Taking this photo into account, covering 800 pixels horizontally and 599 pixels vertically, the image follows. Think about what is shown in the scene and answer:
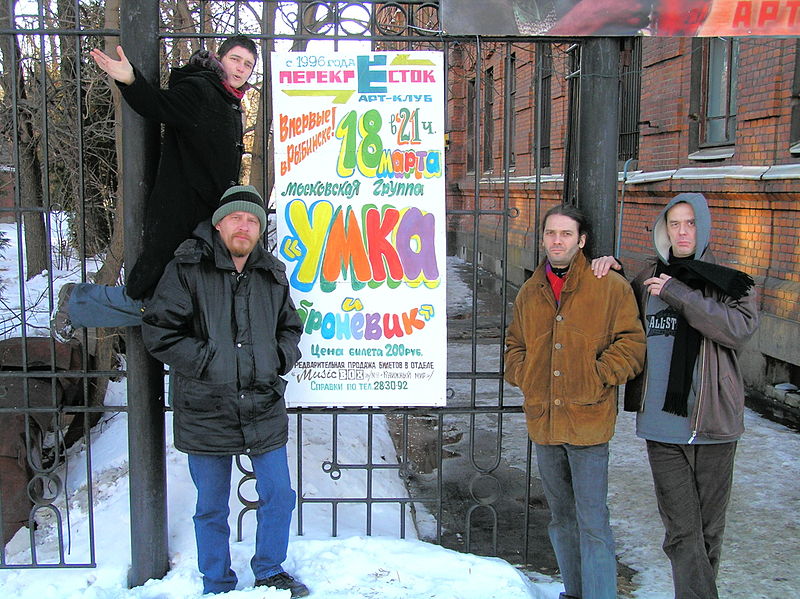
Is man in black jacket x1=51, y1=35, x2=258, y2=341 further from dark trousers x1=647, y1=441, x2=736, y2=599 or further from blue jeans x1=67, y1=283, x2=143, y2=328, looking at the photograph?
dark trousers x1=647, y1=441, x2=736, y2=599

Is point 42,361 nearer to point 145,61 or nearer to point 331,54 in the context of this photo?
point 145,61

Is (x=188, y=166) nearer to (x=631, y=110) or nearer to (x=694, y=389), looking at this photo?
(x=694, y=389)

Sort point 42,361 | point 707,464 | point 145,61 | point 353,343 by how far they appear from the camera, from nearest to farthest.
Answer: point 707,464 < point 145,61 < point 353,343 < point 42,361

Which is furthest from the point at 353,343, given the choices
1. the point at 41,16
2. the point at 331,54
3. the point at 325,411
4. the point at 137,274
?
→ the point at 41,16

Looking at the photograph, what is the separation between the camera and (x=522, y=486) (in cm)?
550

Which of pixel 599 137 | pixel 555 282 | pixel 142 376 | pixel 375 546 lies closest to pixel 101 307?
pixel 142 376

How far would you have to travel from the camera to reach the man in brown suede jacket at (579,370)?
3076 mm

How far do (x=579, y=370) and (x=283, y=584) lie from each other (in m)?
1.61

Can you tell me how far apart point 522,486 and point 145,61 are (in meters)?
3.86

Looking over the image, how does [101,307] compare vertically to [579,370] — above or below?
above

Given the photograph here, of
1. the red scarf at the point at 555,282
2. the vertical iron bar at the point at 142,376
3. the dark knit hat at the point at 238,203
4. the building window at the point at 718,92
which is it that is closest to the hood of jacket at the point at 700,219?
the red scarf at the point at 555,282

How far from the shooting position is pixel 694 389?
10.1ft

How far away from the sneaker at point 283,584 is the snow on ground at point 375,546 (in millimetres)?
47

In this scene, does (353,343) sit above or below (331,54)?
below
